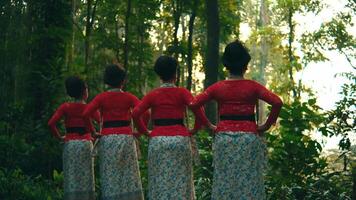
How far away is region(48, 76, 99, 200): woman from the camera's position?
7816 millimetres

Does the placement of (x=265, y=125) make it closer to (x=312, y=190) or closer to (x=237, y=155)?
(x=237, y=155)

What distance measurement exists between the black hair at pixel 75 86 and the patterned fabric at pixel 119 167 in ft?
3.25

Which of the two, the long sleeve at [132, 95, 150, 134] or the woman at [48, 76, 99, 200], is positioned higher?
the long sleeve at [132, 95, 150, 134]

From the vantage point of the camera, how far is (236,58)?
525 cm

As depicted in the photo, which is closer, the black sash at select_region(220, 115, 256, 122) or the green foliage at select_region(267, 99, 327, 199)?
the black sash at select_region(220, 115, 256, 122)

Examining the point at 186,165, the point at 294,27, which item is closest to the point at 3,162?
the point at 186,165

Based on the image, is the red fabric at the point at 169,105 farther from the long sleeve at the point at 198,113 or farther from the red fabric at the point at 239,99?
the red fabric at the point at 239,99

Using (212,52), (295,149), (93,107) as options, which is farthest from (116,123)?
(212,52)

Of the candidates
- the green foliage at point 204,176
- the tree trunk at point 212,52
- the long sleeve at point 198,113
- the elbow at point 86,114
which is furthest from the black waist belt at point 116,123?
the tree trunk at point 212,52

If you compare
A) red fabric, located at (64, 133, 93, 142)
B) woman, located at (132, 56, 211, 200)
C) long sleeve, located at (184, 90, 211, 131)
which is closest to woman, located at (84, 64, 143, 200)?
red fabric, located at (64, 133, 93, 142)

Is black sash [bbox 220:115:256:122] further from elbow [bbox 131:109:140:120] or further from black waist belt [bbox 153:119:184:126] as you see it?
elbow [bbox 131:109:140:120]

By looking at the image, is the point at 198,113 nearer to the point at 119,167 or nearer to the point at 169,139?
the point at 169,139

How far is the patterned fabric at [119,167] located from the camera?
7.06 m

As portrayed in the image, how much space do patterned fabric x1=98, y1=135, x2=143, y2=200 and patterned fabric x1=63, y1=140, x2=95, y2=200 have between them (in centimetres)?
80
